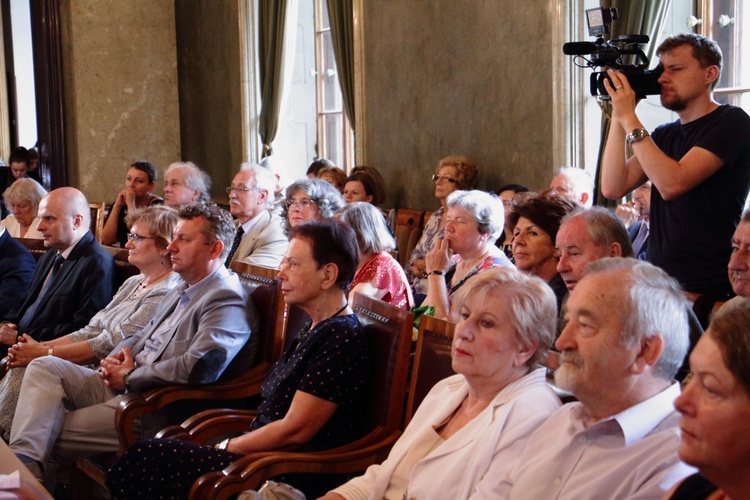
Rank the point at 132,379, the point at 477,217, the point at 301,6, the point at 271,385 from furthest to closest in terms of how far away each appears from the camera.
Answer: the point at 301,6 < the point at 477,217 < the point at 132,379 < the point at 271,385

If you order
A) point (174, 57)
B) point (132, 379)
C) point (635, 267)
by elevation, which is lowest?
point (132, 379)

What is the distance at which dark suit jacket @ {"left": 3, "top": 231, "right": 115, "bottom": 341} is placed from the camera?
173 inches

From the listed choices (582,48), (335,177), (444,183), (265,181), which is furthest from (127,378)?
(335,177)

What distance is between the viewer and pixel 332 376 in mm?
2705

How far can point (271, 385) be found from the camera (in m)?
2.95

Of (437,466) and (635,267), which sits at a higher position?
(635,267)

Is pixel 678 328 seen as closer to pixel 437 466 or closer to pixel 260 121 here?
pixel 437 466

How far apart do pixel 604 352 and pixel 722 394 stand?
48 centimetres

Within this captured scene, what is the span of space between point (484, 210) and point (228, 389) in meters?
1.32

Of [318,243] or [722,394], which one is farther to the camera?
[318,243]

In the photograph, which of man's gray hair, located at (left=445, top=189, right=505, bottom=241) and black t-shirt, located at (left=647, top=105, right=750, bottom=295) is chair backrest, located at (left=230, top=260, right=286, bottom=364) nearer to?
man's gray hair, located at (left=445, top=189, right=505, bottom=241)

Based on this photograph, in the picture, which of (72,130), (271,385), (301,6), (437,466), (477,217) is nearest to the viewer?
(437,466)

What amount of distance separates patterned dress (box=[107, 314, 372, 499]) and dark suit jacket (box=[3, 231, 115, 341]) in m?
1.83

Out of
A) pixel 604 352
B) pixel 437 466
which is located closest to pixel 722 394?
pixel 604 352
